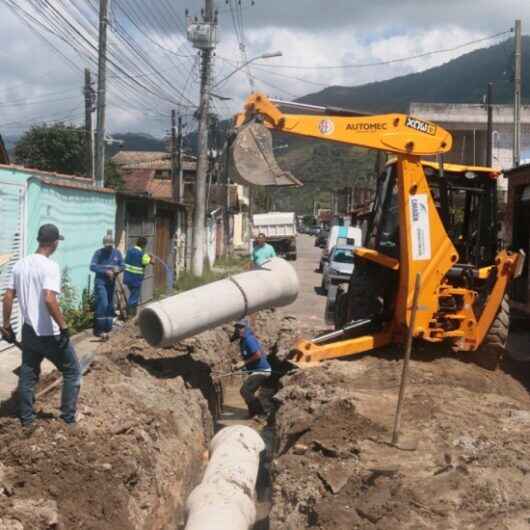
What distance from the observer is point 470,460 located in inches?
225

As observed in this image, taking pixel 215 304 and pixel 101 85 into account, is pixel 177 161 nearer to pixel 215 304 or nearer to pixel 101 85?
pixel 101 85

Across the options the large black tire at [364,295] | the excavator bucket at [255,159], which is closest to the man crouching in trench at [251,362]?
the large black tire at [364,295]

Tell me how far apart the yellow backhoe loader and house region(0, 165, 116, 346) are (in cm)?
356

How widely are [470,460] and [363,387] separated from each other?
8.86ft

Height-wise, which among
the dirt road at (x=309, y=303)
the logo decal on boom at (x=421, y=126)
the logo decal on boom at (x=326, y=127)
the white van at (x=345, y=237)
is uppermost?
the logo decal on boom at (x=421, y=126)

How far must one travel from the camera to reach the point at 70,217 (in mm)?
12492

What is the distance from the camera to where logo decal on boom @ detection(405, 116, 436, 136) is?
345 inches

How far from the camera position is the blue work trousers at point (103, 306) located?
37.1ft

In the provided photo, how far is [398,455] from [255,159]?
3.97 meters

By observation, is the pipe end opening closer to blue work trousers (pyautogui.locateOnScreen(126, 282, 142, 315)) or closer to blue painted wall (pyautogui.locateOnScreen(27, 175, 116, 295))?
blue painted wall (pyautogui.locateOnScreen(27, 175, 116, 295))

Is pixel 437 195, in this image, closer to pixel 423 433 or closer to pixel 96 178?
pixel 423 433

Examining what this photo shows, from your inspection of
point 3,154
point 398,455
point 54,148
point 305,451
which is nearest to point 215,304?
point 305,451

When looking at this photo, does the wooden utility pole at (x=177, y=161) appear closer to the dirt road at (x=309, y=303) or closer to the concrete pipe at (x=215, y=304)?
the dirt road at (x=309, y=303)

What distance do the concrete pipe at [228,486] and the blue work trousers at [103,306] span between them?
4368 mm
